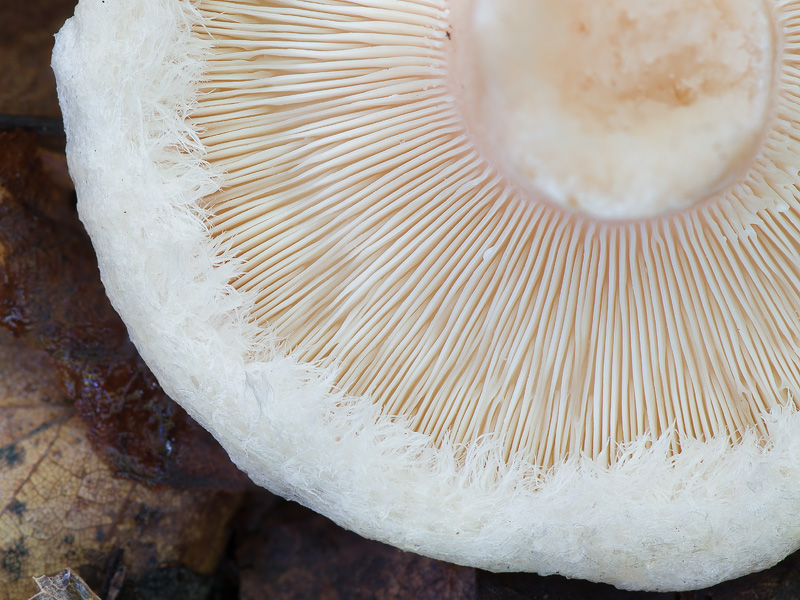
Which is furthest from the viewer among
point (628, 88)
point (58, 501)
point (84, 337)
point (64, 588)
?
point (84, 337)

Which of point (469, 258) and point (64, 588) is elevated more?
point (469, 258)

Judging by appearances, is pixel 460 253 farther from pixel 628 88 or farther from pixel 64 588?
pixel 64 588

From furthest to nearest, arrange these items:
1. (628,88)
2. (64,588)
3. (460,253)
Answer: (64,588) → (460,253) → (628,88)

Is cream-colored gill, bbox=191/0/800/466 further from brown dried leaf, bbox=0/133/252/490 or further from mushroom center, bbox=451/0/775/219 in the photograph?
brown dried leaf, bbox=0/133/252/490

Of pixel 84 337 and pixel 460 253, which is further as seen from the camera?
pixel 84 337

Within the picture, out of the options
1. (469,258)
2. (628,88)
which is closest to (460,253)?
(469,258)

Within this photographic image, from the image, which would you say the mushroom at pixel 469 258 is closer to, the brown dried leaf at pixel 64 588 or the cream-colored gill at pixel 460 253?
the cream-colored gill at pixel 460 253

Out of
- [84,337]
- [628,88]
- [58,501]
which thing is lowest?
[58,501]

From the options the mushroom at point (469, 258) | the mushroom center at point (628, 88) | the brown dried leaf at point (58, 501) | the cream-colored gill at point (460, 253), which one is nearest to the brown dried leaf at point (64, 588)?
the brown dried leaf at point (58, 501)
